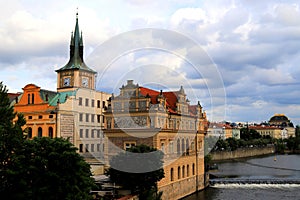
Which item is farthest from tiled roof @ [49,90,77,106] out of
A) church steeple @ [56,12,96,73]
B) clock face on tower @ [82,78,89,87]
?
church steeple @ [56,12,96,73]

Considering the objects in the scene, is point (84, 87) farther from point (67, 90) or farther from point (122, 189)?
point (122, 189)

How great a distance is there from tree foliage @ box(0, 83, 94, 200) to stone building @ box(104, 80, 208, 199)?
12230 mm

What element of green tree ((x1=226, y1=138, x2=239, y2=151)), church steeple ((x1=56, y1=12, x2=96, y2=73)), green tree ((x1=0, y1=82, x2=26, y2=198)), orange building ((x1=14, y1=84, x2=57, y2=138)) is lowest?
green tree ((x1=226, y1=138, x2=239, y2=151))

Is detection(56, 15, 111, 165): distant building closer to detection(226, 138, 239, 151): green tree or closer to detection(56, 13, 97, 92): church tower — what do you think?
detection(56, 13, 97, 92): church tower

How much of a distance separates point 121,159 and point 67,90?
2656 centimetres

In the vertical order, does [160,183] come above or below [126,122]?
below

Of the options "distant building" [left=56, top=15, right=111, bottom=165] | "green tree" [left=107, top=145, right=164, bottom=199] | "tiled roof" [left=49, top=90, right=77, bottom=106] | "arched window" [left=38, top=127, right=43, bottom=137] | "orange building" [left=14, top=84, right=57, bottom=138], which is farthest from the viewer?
"tiled roof" [left=49, top=90, right=77, bottom=106]

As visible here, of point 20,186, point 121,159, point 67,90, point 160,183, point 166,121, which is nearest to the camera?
point 20,186

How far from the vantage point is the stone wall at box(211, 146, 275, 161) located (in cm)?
9390

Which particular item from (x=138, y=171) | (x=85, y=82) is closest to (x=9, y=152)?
(x=138, y=171)

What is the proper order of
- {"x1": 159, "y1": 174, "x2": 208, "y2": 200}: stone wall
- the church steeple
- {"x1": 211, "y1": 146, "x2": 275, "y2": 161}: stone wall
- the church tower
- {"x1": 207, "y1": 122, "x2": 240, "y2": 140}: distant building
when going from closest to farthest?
1. {"x1": 159, "y1": 174, "x2": 208, "y2": 200}: stone wall
2. the church tower
3. the church steeple
4. {"x1": 211, "y1": 146, "x2": 275, "y2": 161}: stone wall
5. {"x1": 207, "y1": 122, "x2": 240, "y2": 140}: distant building

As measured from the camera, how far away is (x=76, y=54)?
195 feet

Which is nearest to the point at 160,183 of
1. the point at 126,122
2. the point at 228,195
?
the point at 126,122

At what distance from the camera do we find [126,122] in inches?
1447
